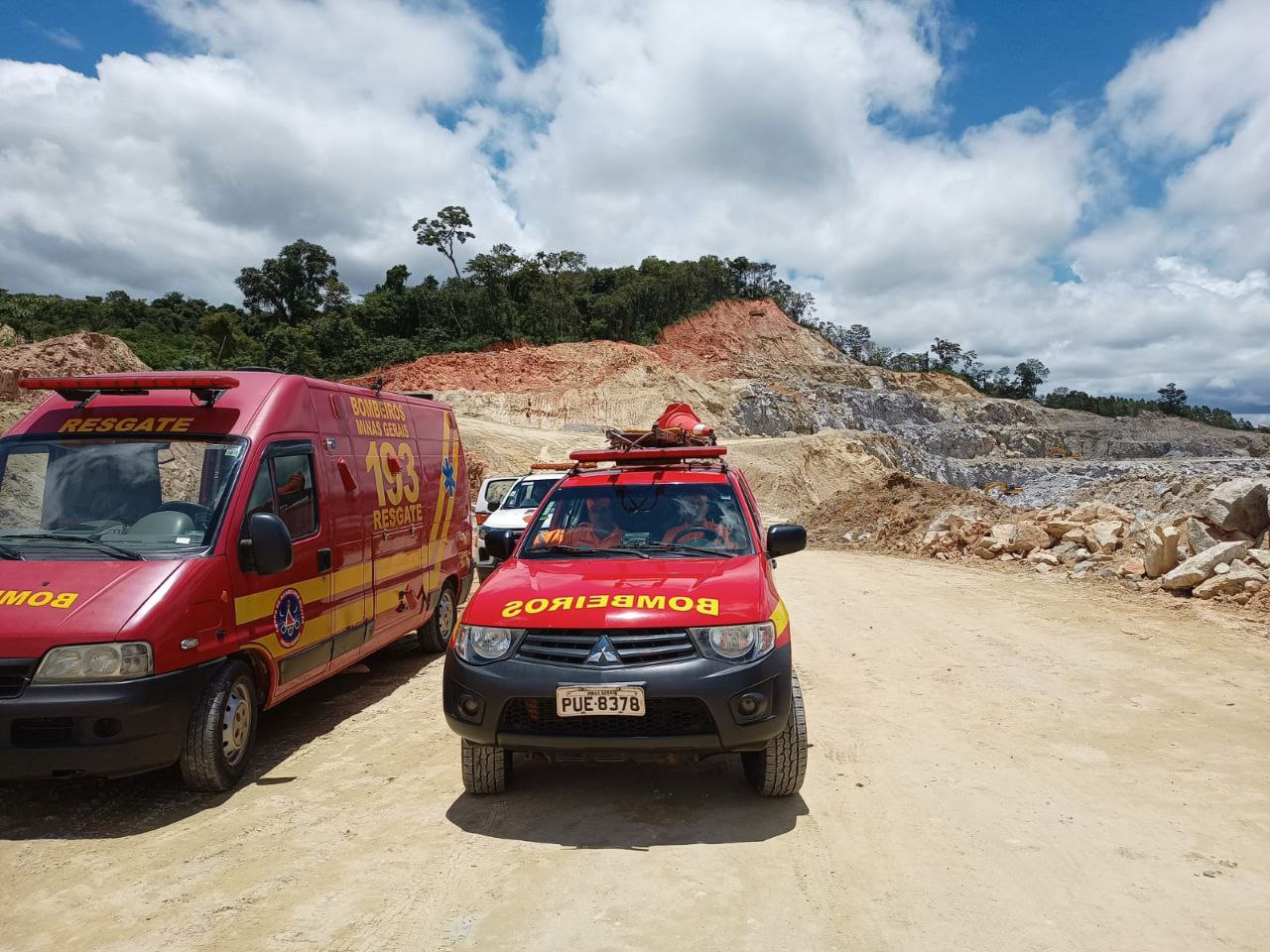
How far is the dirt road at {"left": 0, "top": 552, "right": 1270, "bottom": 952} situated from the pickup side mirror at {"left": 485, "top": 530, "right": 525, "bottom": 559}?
1.32 m

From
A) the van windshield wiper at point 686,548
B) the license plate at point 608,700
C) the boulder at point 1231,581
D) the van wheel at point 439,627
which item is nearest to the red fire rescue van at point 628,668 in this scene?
the license plate at point 608,700

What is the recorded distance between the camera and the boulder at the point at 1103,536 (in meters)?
13.2

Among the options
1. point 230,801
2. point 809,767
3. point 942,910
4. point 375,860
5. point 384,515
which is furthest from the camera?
point 384,515

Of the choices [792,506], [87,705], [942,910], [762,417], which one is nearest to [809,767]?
[942,910]

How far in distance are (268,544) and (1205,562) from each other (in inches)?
434

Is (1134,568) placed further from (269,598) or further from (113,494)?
(113,494)

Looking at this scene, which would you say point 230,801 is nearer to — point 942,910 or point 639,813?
point 639,813

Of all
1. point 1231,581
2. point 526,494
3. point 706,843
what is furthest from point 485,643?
point 1231,581

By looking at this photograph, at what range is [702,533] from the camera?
5.21 meters

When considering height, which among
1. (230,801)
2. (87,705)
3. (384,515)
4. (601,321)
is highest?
(601,321)

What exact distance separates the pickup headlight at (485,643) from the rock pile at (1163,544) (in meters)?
9.70

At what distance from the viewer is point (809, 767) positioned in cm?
504

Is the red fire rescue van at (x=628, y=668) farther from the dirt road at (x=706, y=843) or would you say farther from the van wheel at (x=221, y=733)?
the van wheel at (x=221, y=733)

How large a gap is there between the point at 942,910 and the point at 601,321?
6126cm
